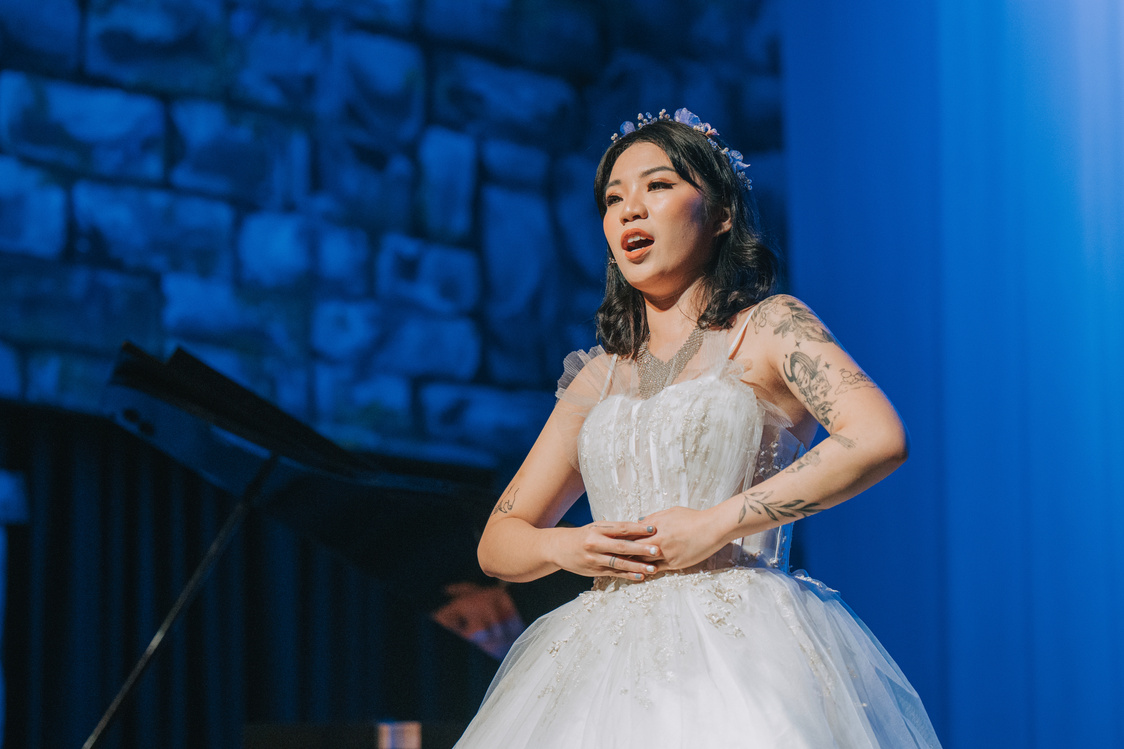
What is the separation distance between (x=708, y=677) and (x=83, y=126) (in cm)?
304

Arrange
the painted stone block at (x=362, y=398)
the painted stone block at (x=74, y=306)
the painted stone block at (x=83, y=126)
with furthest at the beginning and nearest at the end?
the painted stone block at (x=362, y=398), the painted stone block at (x=83, y=126), the painted stone block at (x=74, y=306)

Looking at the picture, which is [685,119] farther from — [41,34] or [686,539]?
[41,34]

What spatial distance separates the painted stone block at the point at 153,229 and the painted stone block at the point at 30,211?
59 millimetres

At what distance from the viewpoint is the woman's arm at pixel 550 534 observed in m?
1.24

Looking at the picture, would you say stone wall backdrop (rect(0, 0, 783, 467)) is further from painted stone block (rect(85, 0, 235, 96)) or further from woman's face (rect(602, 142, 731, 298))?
woman's face (rect(602, 142, 731, 298))

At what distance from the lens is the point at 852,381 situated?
126cm

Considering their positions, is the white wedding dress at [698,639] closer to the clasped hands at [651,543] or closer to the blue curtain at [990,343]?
the clasped hands at [651,543]

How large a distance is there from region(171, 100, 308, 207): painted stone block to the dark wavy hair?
2323 mm

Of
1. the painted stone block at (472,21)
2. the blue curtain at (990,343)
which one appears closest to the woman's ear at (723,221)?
the blue curtain at (990,343)

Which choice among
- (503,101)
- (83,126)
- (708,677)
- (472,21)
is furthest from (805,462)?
(472,21)

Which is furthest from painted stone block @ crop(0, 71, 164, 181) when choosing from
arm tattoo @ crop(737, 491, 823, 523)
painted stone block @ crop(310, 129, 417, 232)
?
arm tattoo @ crop(737, 491, 823, 523)

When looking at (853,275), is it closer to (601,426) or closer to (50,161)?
(601,426)

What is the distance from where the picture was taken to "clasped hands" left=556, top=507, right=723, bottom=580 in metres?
1.23

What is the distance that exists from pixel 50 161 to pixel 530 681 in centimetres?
277
